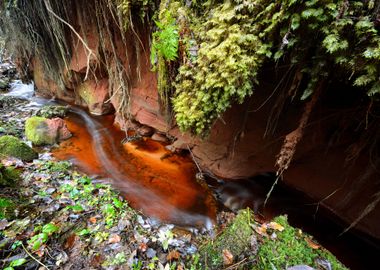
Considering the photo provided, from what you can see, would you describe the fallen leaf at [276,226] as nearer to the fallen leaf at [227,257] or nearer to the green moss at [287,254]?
the green moss at [287,254]

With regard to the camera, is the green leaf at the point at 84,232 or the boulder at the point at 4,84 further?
the boulder at the point at 4,84

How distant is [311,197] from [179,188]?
2.27 meters

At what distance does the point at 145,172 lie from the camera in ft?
14.6

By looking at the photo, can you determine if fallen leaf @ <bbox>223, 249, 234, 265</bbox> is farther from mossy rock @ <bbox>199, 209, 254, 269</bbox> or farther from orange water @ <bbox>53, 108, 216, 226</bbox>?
orange water @ <bbox>53, 108, 216, 226</bbox>

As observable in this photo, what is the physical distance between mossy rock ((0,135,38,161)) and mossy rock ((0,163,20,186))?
693 millimetres

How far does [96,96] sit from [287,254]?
6473mm

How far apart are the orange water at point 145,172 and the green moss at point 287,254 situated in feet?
4.37

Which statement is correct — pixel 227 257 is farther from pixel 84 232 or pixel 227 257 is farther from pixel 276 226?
pixel 84 232

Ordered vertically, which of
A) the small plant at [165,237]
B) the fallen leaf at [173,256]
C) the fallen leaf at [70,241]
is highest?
the fallen leaf at [70,241]

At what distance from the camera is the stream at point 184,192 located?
3303 millimetres

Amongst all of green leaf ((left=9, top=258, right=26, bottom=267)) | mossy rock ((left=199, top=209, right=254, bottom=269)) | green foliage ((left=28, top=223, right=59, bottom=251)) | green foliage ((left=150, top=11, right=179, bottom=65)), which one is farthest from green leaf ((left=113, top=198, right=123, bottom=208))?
green foliage ((left=150, top=11, right=179, bottom=65))

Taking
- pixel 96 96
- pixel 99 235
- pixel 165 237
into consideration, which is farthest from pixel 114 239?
pixel 96 96

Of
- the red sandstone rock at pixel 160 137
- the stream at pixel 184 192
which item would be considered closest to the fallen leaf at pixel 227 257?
the stream at pixel 184 192

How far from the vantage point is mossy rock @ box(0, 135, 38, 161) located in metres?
4.32
